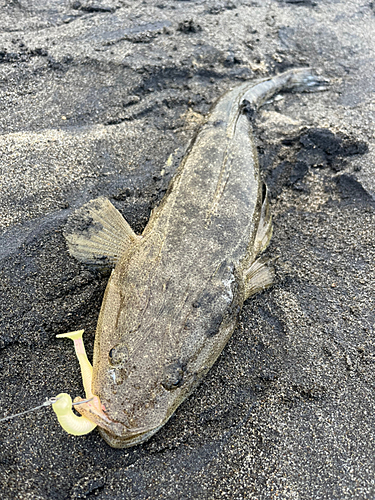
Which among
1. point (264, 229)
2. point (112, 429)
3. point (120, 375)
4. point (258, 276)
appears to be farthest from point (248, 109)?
point (112, 429)

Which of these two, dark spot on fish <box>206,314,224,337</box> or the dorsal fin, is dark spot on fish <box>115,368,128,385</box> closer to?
dark spot on fish <box>206,314,224,337</box>

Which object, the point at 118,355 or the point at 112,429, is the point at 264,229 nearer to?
the point at 118,355

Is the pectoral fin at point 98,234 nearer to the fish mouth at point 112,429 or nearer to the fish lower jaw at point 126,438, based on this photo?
the fish mouth at point 112,429

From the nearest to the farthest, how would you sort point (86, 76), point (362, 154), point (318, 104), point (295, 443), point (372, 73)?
point (295, 443) → point (362, 154) → point (86, 76) → point (318, 104) → point (372, 73)

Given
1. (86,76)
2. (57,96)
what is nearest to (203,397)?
(57,96)

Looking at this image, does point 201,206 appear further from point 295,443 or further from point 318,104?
point 318,104

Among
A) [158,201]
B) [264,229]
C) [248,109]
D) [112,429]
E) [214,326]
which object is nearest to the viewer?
[112,429]
